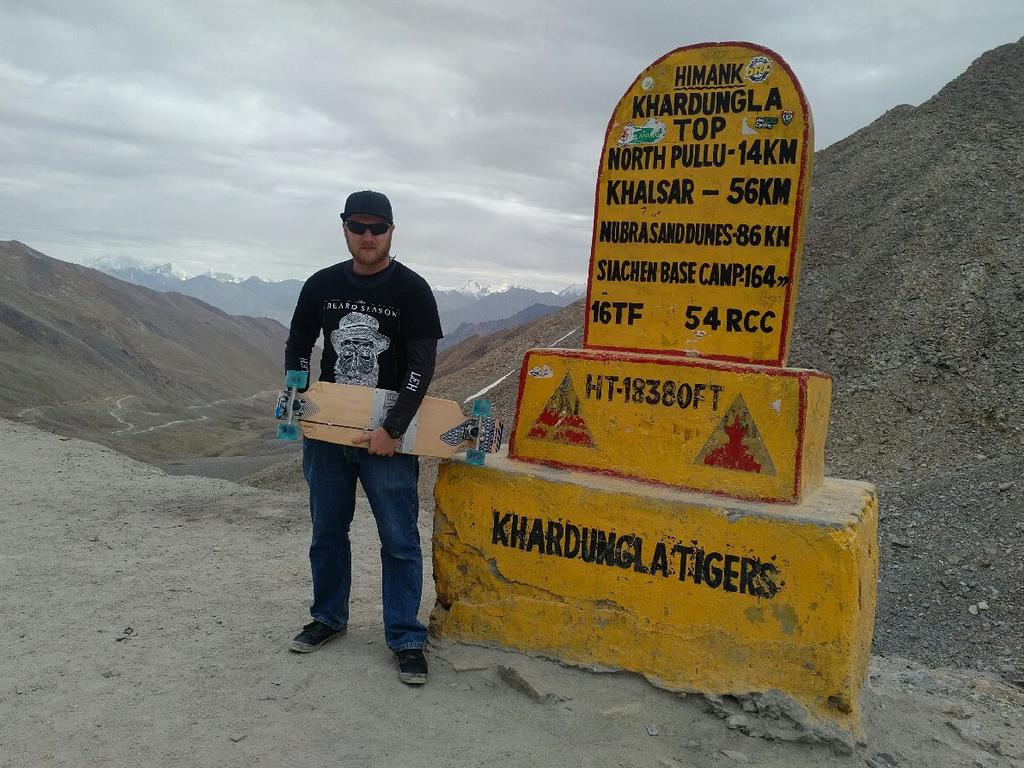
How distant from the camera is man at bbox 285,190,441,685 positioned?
3.57 m

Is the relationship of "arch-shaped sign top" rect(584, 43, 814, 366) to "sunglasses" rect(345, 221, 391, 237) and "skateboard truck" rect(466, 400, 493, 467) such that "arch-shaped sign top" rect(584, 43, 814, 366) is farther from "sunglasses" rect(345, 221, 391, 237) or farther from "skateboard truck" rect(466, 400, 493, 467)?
"sunglasses" rect(345, 221, 391, 237)

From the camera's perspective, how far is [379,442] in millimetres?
3473

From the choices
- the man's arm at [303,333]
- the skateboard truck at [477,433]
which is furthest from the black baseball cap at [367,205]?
the skateboard truck at [477,433]

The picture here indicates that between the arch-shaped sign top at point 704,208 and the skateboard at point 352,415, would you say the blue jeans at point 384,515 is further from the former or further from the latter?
the arch-shaped sign top at point 704,208

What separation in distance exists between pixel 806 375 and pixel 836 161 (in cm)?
1644

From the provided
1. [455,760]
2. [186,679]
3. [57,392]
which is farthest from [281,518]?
[57,392]

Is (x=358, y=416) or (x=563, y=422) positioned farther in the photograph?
(x=563, y=422)

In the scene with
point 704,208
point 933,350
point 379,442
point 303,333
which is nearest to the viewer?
point 379,442

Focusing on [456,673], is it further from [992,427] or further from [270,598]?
[992,427]

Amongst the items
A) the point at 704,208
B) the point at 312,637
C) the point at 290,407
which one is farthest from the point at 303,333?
the point at 704,208

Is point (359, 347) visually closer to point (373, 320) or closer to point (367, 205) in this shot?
point (373, 320)

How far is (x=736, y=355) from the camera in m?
3.67

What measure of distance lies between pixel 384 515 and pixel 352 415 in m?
0.49

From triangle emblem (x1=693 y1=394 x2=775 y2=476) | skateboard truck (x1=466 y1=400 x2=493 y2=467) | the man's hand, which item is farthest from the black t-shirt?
triangle emblem (x1=693 y1=394 x2=775 y2=476)
